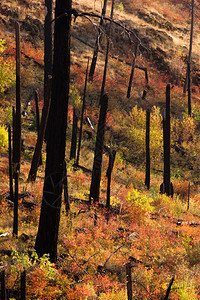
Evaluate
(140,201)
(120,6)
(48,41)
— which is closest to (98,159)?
(140,201)

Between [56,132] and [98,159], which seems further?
[98,159]

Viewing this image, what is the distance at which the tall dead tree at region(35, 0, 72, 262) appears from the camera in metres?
7.00

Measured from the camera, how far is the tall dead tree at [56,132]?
23.0ft

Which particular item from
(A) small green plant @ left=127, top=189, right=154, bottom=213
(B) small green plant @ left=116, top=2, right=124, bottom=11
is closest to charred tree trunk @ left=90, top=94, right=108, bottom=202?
(A) small green plant @ left=127, top=189, right=154, bottom=213

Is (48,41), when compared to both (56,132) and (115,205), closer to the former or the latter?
(115,205)

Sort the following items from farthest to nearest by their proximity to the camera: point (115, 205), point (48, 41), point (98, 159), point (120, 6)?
point (120, 6) < point (48, 41) < point (115, 205) < point (98, 159)

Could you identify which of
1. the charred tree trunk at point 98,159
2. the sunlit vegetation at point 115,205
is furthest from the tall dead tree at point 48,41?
the charred tree trunk at point 98,159

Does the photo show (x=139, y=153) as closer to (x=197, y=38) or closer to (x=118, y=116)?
(x=118, y=116)

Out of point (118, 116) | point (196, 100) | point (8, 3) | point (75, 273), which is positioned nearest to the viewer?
point (75, 273)

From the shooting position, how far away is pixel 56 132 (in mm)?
7383

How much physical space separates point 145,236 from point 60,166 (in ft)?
16.1

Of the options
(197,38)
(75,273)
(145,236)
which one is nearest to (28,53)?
(145,236)

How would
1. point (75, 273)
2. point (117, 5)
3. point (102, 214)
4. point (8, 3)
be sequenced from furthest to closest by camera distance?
point (117, 5) < point (8, 3) < point (102, 214) < point (75, 273)

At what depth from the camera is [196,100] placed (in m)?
37.6
